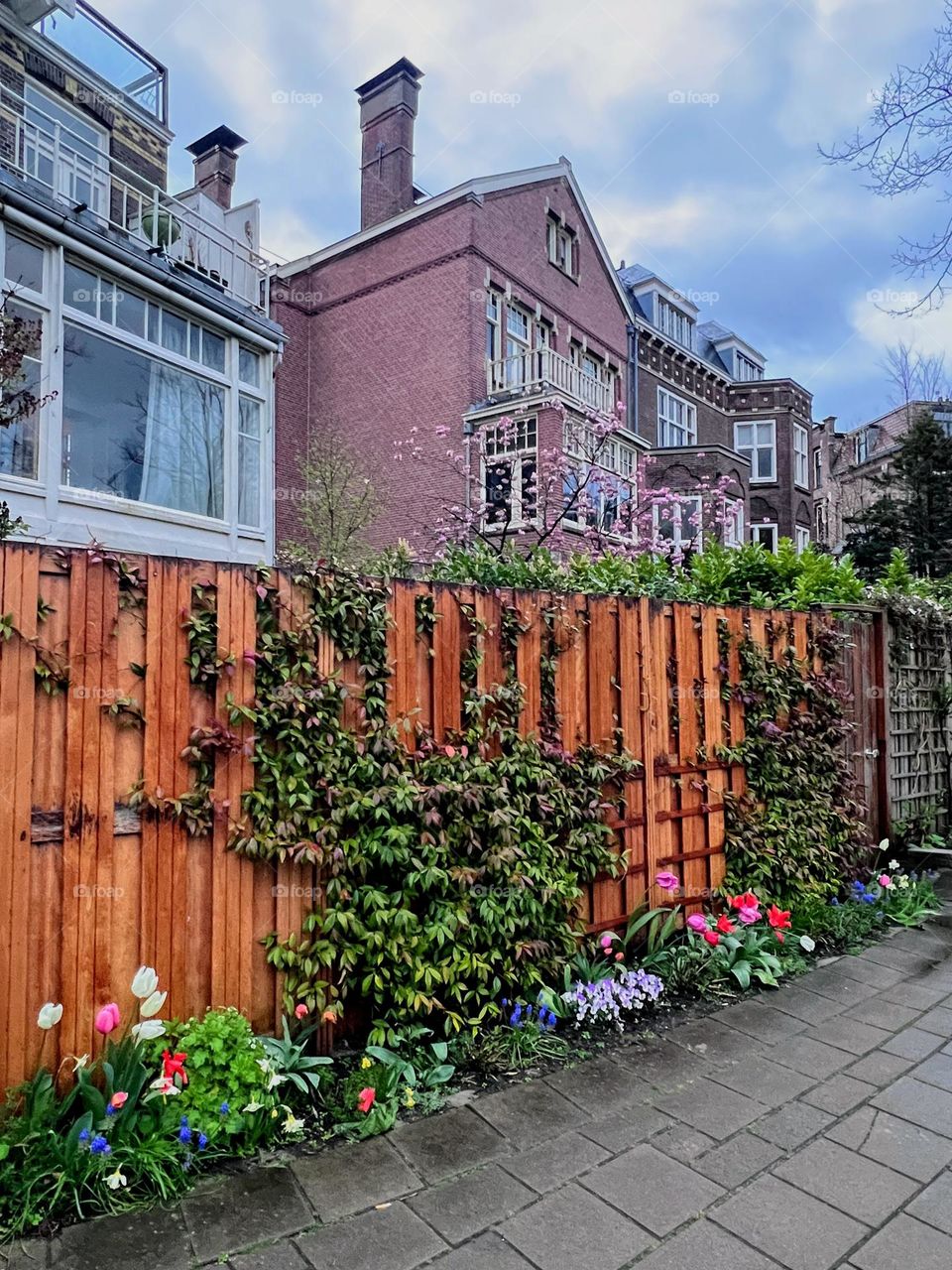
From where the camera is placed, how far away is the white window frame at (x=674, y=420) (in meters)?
21.6

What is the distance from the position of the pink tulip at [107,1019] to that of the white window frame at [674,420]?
2088 cm

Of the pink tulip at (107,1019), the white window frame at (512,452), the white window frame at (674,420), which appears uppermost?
the white window frame at (674,420)

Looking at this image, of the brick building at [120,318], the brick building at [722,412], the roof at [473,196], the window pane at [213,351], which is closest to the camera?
the brick building at [120,318]

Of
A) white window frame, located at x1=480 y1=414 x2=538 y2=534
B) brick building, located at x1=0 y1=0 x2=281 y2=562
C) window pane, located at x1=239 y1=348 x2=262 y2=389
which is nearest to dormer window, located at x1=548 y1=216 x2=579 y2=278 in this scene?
white window frame, located at x1=480 y1=414 x2=538 y2=534

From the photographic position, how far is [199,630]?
8.12ft

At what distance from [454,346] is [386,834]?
555 inches

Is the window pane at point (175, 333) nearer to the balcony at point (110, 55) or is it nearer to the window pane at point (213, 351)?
the window pane at point (213, 351)

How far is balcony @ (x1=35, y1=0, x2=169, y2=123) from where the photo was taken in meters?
10.4

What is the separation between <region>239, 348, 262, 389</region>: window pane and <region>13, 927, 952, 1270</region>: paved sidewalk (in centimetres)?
991

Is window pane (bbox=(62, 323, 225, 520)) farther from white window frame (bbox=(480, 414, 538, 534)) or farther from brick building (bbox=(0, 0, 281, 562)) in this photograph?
white window frame (bbox=(480, 414, 538, 534))

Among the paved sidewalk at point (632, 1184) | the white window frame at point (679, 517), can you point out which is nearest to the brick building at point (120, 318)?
the white window frame at point (679, 517)

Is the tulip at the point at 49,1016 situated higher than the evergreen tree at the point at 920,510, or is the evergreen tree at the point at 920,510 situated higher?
the evergreen tree at the point at 920,510

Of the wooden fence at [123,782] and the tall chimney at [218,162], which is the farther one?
the tall chimney at [218,162]

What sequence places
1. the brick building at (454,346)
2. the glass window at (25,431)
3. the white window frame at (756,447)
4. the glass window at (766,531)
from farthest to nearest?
the white window frame at (756,447), the glass window at (766,531), the brick building at (454,346), the glass window at (25,431)
